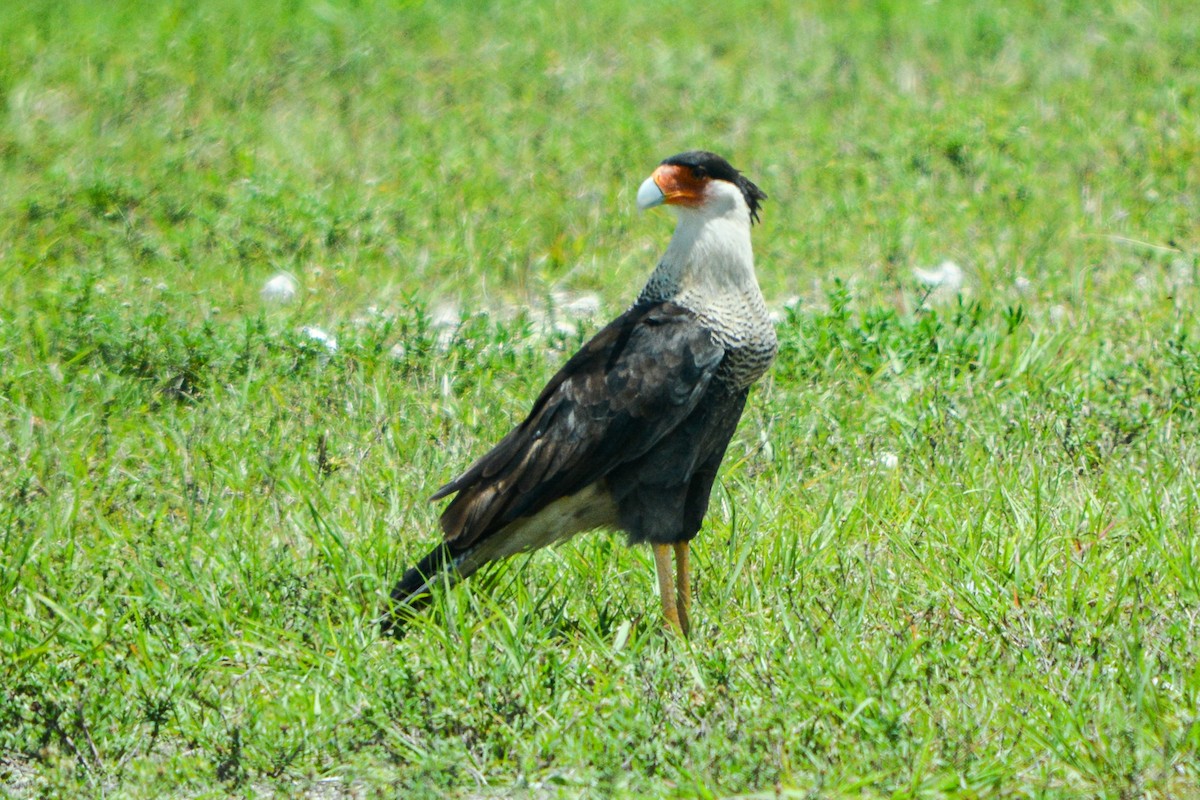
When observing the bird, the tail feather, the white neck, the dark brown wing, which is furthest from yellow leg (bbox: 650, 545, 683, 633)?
the white neck

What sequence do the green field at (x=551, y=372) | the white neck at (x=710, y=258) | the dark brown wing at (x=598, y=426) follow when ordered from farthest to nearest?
the white neck at (x=710, y=258)
the dark brown wing at (x=598, y=426)
the green field at (x=551, y=372)

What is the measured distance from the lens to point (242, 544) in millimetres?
4141

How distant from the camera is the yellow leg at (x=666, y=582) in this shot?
12.6 feet

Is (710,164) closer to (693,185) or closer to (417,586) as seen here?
(693,185)

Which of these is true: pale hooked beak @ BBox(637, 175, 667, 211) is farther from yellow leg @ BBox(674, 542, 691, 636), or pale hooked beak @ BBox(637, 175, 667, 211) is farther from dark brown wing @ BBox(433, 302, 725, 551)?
yellow leg @ BBox(674, 542, 691, 636)

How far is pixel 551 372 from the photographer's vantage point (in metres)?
5.45

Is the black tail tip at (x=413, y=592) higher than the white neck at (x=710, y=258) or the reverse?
the reverse

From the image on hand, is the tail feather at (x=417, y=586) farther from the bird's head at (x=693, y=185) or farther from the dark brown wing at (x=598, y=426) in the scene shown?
the bird's head at (x=693, y=185)

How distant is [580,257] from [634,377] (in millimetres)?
2805

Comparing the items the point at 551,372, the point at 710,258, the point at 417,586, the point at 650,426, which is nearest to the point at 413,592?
the point at 417,586

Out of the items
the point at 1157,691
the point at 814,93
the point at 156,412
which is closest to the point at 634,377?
the point at 1157,691

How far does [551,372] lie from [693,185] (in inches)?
61.8

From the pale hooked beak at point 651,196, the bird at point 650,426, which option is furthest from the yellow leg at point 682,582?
the pale hooked beak at point 651,196

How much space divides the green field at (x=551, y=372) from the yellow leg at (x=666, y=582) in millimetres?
69
